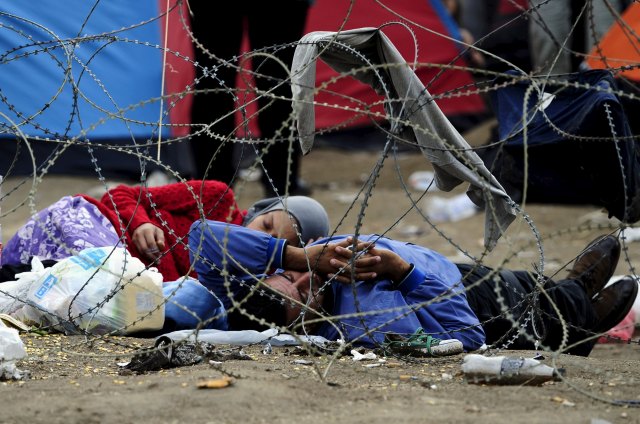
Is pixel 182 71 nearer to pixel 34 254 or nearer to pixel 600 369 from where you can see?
pixel 34 254

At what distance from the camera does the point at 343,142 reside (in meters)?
9.52

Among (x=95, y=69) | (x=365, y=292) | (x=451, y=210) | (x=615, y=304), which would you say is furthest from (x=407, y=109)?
(x=95, y=69)

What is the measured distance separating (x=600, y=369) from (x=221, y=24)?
3.53 metres

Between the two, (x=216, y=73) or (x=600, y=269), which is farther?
(x=216, y=73)

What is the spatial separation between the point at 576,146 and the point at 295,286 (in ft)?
4.61

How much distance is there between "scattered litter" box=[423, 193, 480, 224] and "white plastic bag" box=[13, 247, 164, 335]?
391 centimetres

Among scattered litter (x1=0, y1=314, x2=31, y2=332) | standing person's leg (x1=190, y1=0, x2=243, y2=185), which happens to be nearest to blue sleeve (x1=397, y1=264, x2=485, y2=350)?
scattered litter (x1=0, y1=314, x2=31, y2=332)

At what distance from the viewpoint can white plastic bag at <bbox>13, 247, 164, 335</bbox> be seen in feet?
10.8

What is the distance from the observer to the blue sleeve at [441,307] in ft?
11.0

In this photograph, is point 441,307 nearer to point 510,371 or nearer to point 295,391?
point 510,371

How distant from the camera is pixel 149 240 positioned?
3.92 m

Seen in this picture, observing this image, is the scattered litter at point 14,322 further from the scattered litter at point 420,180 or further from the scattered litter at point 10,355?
the scattered litter at point 420,180

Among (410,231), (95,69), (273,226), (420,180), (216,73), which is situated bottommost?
(410,231)

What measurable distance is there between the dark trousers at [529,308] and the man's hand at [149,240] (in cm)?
119
